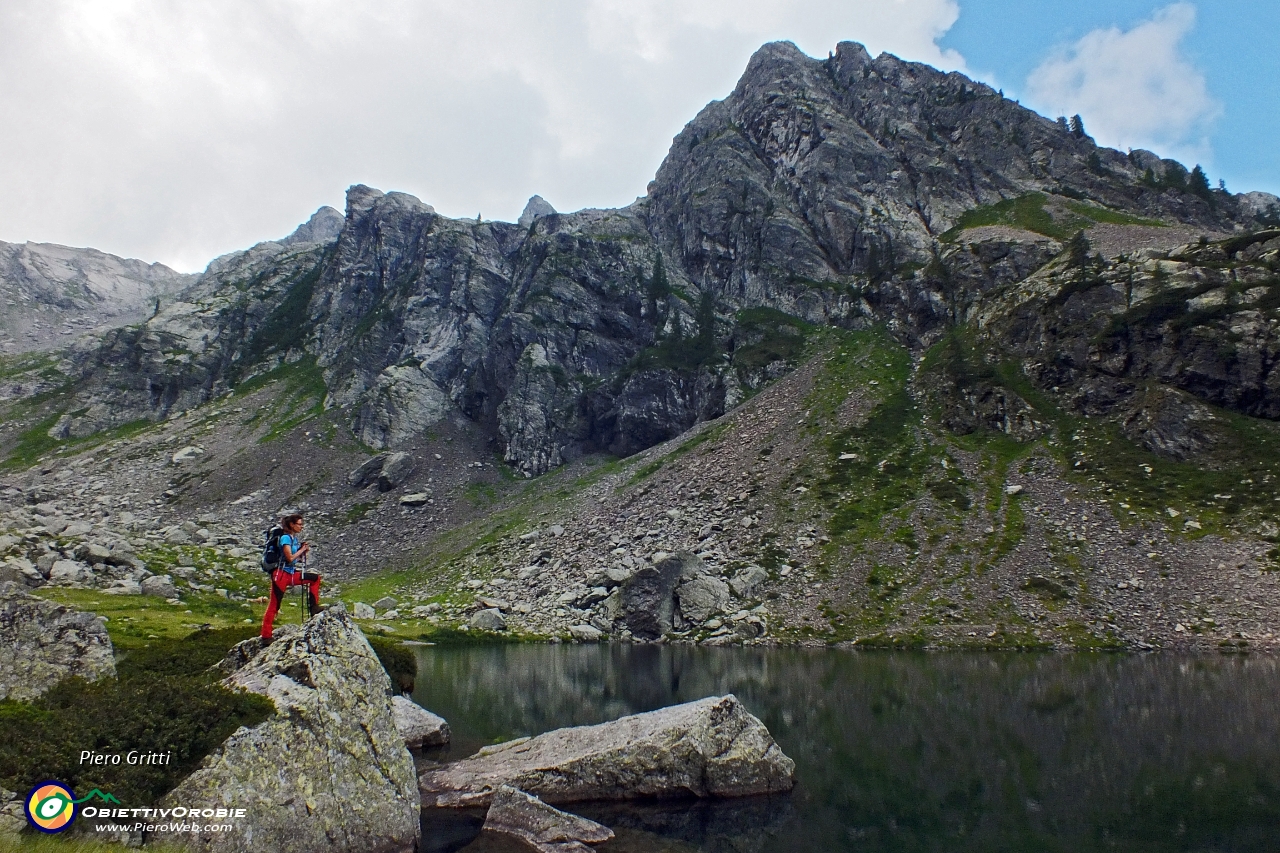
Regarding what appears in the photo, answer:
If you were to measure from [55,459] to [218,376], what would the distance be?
3768cm

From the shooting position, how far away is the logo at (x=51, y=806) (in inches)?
363

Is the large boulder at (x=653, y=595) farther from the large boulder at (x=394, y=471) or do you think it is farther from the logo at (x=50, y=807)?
the large boulder at (x=394, y=471)

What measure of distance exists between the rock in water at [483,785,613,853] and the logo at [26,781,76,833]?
9.41 m

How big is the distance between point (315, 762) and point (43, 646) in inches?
302

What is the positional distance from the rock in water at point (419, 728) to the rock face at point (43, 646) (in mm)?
10376

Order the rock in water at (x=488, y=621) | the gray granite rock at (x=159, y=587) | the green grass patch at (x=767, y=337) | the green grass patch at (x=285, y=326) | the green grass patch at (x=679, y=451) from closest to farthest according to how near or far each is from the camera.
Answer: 1. the gray granite rock at (x=159, y=587)
2. the rock in water at (x=488, y=621)
3. the green grass patch at (x=679, y=451)
4. the green grass patch at (x=767, y=337)
5. the green grass patch at (x=285, y=326)

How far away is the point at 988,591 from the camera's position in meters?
59.5

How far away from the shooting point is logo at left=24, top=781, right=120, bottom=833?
30.2 ft

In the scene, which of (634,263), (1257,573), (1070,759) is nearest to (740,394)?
Result: (634,263)

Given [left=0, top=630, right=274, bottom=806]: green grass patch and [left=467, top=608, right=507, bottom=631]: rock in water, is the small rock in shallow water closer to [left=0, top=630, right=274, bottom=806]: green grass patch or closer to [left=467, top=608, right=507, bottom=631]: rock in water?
[left=467, top=608, right=507, bottom=631]: rock in water

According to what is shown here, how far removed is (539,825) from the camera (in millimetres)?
16672

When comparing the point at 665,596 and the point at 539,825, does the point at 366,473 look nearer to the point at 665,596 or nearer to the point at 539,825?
the point at 665,596

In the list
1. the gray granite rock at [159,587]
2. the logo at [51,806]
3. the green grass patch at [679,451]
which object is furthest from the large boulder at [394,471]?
the logo at [51,806]

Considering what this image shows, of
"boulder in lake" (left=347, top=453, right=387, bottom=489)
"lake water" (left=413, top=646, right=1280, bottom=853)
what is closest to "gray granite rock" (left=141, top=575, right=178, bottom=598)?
"lake water" (left=413, top=646, right=1280, bottom=853)
